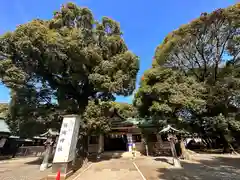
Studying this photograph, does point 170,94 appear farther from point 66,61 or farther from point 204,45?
point 66,61

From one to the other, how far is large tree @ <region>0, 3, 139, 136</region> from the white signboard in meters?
4.08

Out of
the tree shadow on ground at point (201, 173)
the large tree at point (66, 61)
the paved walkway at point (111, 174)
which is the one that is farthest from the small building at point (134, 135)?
the tree shadow on ground at point (201, 173)

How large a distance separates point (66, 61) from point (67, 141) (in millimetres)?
7012

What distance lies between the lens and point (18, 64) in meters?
12.4

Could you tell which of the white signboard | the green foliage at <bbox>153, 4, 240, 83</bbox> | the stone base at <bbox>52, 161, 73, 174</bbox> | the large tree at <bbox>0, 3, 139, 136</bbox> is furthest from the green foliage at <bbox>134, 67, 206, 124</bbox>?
the stone base at <bbox>52, 161, 73, 174</bbox>

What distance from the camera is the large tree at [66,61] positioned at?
38.5 ft

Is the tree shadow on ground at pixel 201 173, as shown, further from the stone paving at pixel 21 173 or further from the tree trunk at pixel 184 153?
the stone paving at pixel 21 173

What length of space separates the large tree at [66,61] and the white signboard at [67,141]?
4075 mm

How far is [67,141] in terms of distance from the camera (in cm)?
868

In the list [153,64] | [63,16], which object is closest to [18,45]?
[63,16]

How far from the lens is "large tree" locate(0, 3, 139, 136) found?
11750mm

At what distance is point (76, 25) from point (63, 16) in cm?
130

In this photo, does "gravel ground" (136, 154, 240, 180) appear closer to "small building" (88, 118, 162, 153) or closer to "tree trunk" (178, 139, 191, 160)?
"tree trunk" (178, 139, 191, 160)

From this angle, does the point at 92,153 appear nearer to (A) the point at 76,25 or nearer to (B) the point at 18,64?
(B) the point at 18,64
